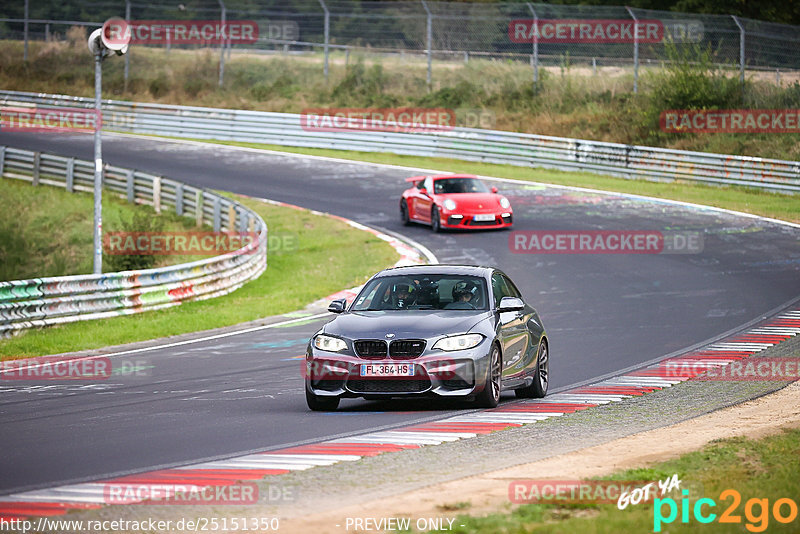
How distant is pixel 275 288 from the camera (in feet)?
80.0

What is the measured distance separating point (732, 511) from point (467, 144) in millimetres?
35695

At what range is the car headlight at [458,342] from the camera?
11.0m

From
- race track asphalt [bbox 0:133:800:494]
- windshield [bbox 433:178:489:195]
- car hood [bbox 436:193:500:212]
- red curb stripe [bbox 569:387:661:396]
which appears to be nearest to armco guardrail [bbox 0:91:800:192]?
race track asphalt [bbox 0:133:800:494]

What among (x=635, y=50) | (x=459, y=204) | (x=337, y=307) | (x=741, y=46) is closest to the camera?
(x=337, y=307)

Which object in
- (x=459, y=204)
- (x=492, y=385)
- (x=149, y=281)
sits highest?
(x=492, y=385)

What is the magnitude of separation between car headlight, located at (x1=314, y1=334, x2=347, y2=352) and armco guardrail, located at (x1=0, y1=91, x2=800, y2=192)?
25.4 meters

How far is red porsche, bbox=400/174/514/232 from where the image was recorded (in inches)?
1131

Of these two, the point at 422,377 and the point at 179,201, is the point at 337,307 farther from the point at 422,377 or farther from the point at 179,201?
the point at 179,201

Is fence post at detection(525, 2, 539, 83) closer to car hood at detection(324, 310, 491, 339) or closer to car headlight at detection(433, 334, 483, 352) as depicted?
car hood at detection(324, 310, 491, 339)

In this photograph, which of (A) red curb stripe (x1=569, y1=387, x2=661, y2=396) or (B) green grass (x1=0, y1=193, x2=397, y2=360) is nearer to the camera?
(A) red curb stripe (x1=569, y1=387, x2=661, y2=396)

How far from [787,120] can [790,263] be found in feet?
54.2

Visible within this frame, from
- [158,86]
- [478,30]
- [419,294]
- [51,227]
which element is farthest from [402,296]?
[158,86]

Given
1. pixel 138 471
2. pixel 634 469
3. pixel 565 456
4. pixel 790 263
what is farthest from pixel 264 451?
pixel 790 263

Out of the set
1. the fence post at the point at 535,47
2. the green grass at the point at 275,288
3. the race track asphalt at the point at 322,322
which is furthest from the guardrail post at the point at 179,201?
the fence post at the point at 535,47
